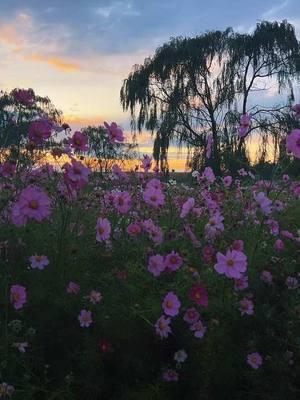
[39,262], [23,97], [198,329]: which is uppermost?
[23,97]

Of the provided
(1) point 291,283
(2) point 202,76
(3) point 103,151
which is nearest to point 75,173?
(1) point 291,283

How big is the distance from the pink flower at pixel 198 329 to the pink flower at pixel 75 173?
0.78 m

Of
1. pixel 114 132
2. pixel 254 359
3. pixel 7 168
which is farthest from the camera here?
pixel 114 132

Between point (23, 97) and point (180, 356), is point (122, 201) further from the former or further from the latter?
point (180, 356)

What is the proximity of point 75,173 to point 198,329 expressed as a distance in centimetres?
85

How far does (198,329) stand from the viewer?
7.98 feet

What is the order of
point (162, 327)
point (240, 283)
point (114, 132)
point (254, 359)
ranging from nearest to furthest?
point (162, 327), point (254, 359), point (240, 283), point (114, 132)

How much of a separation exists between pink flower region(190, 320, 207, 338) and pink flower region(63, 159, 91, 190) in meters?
0.78

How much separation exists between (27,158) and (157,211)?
99cm

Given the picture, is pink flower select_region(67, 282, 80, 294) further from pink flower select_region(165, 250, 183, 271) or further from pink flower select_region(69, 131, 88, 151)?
pink flower select_region(69, 131, 88, 151)

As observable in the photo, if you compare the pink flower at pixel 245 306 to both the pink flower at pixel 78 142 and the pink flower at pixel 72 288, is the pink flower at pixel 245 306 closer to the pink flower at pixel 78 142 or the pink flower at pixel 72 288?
the pink flower at pixel 72 288

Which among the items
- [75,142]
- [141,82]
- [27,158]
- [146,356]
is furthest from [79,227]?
[141,82]

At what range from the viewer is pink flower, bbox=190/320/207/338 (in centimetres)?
241

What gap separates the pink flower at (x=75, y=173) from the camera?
2.39 m
